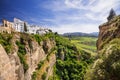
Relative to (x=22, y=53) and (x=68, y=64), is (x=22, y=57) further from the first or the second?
(x=68, y=64)

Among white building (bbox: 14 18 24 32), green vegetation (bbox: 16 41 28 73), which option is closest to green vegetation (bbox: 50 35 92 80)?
white building (bbox: 14 18 24 32)

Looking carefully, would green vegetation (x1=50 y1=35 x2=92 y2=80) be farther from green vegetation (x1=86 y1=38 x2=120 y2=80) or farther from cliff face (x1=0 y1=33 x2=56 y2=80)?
green vegetation (x1=86 y1=38 x2=120 y2=80)

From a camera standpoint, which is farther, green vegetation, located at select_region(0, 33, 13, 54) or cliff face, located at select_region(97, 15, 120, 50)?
green vegetation, located at select_region(0, 33, 13, 54)

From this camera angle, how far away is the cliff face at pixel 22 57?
201ft

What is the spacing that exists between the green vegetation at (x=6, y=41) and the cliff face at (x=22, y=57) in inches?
24.4

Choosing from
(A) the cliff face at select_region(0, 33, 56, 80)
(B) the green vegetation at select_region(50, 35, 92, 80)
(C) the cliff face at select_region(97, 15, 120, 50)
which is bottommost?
(B) the green vegetation at select_region(50, 35, 92, 80)

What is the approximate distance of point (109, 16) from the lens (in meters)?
100

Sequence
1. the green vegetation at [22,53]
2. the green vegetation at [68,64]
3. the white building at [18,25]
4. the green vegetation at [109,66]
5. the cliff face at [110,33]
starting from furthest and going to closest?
1. the white building at [18,25]
2. the green vegetation at [68,64]
3. the green vegetation at [22,53]
4. the cliff face at [110,33]
5. the green vegetation at [109,66]

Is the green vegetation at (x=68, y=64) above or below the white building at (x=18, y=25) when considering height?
below

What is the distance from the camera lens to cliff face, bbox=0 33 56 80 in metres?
61.2

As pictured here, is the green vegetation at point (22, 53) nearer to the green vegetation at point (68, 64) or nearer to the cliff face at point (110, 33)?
the cliff face at point (110, 33)

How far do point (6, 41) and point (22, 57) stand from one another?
298 inches

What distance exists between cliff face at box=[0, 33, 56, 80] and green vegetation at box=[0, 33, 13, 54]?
2.03 ft

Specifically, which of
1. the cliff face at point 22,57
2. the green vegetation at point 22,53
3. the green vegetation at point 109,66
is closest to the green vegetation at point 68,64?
the cliff face at point 22,57
